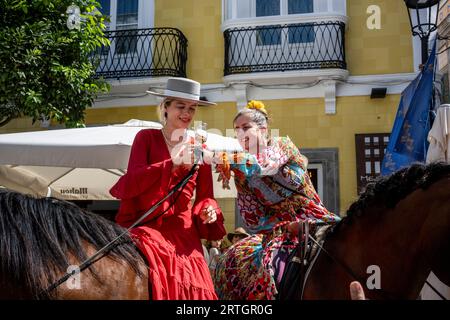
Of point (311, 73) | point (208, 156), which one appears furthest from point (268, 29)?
point (208, 156)

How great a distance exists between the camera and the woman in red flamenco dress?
2.55m

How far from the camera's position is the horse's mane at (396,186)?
2680 millimetres

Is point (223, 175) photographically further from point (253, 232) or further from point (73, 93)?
point (73, 93)

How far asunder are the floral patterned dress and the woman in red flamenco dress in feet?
1.14

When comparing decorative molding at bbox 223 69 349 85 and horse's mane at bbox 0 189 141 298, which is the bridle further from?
decorative molding at bbox 223 69 349 85

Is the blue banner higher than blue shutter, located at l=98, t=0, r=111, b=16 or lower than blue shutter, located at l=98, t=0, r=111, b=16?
lower

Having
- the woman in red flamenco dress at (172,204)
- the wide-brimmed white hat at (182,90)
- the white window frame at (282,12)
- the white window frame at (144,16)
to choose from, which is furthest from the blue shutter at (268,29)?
the woman in red flamenco dress at (172,204)

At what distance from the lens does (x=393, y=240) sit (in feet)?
8.80

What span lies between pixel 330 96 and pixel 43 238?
8.69m

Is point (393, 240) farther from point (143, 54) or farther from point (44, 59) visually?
point (143, 54)

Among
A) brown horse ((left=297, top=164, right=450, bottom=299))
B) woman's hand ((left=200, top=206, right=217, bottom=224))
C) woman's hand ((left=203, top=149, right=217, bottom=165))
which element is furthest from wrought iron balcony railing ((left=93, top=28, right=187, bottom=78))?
brown horse ((left=297, top=164, right=450, bottom=299))

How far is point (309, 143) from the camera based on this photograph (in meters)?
10.3

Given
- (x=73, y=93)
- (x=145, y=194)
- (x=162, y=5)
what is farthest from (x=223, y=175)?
(x=162, y=5)

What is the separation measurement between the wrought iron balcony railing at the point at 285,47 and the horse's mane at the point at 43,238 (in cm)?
833
